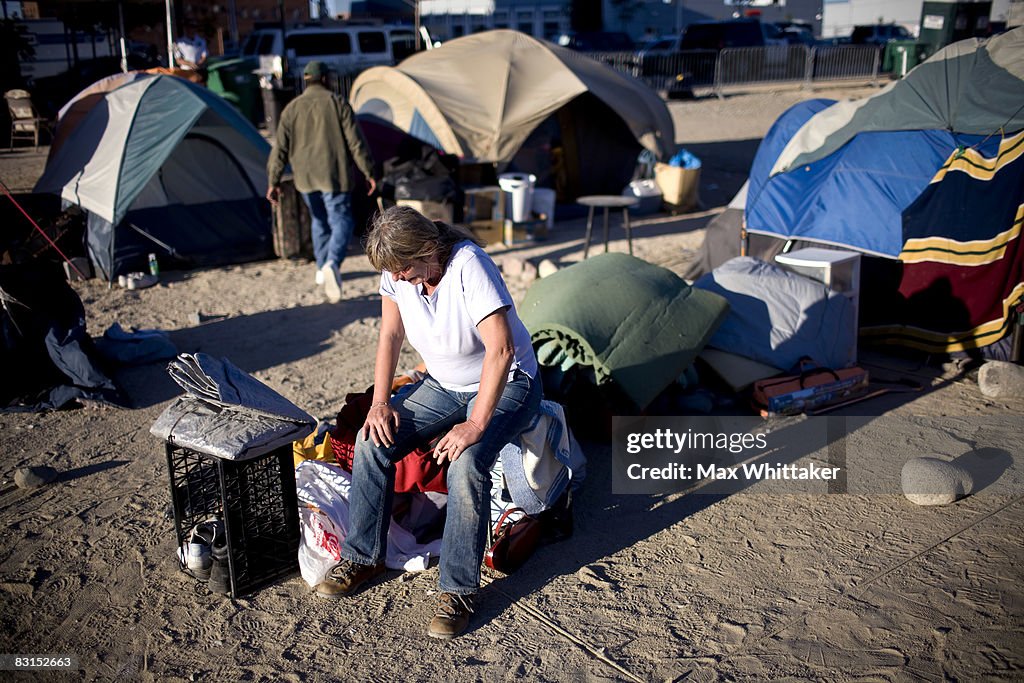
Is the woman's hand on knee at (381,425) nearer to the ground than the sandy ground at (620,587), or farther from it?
farther from it

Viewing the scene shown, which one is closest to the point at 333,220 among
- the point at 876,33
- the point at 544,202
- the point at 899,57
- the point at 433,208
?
the point at 433,208

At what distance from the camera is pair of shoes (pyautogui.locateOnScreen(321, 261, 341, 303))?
24.0 feet

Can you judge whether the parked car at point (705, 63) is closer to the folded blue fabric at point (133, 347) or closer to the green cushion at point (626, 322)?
the green cushion at point (626, 322)

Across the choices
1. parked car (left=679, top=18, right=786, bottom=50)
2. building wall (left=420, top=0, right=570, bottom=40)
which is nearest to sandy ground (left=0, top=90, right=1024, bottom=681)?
parked car (left=679, top=18, right=786, bottom=50)

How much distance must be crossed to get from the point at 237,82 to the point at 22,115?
13.6 feet

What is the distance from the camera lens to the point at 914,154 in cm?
594

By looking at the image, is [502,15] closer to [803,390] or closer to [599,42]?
[599,42]

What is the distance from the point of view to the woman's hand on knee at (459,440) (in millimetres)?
3213

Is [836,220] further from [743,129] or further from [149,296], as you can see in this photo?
[743,129]

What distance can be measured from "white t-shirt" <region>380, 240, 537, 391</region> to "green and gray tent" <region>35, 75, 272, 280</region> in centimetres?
540

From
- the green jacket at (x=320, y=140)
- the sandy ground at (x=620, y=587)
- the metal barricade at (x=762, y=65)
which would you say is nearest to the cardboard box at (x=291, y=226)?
the green jacket at (x=320, y=140)

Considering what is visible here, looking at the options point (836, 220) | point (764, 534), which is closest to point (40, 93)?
point (836, 220)

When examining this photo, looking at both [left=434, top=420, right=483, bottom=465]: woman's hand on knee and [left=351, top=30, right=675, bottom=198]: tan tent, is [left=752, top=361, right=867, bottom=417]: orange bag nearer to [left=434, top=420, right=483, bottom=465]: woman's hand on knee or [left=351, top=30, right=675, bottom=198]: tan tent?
[left=434, top=420, right=483, bottom=465]: woman's hand on knee

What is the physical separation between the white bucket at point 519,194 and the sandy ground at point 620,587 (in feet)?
15.5
